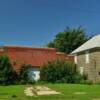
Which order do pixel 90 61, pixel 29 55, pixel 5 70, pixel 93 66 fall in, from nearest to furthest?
1. pixel 5 70
2. pixel 93 66
3. pixel 90 61
4. pixel 29 55

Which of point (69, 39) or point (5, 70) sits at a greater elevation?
point (69, 39)

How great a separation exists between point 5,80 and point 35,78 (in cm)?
564

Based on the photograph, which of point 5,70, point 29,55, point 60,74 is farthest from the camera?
point 29,55

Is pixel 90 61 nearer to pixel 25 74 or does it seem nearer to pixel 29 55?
pixel 29 55

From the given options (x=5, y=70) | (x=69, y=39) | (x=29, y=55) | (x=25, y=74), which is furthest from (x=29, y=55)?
(x=69, y=39)

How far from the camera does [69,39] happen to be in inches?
2689

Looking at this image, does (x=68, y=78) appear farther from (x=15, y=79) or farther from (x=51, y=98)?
(x=51, y=98)

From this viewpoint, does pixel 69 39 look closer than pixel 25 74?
No

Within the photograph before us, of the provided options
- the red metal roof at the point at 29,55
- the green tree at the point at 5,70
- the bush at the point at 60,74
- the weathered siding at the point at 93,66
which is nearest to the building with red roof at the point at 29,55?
the red metal roof at the point at 29,55

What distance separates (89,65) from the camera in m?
45.9

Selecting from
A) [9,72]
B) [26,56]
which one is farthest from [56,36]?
[9,72]

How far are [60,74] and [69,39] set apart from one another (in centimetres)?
2511

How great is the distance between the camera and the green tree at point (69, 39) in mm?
67750

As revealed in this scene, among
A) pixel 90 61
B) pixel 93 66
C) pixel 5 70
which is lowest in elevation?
pixel 5 70
